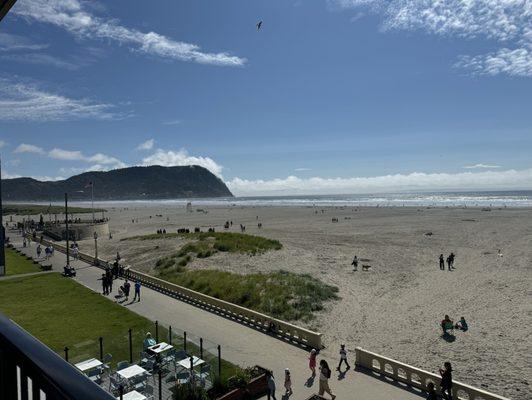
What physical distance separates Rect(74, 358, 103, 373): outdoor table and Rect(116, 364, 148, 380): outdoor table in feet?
3.59

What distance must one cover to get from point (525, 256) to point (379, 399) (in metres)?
34.9

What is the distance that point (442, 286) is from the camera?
29.1m

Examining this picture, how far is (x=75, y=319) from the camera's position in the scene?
63.9ft

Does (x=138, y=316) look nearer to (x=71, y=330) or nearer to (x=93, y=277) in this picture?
(x=71, y=330)

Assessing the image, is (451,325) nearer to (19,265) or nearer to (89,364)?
(89,364)

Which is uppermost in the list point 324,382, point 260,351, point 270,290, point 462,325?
point 324,382

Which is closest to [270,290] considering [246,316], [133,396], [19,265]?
[246,316]

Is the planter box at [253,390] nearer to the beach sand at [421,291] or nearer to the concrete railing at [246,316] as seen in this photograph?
the concrete railing at [246,316]

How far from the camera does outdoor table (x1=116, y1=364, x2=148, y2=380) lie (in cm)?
1238

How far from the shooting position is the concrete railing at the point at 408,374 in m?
12.7

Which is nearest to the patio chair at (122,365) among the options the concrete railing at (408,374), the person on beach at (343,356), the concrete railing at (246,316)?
the concrete railing at (246,316)

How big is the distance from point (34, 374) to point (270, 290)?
80.9ft

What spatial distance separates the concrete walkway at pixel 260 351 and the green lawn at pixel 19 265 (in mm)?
12880

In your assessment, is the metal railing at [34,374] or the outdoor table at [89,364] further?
the outdoor table at [89,364]
